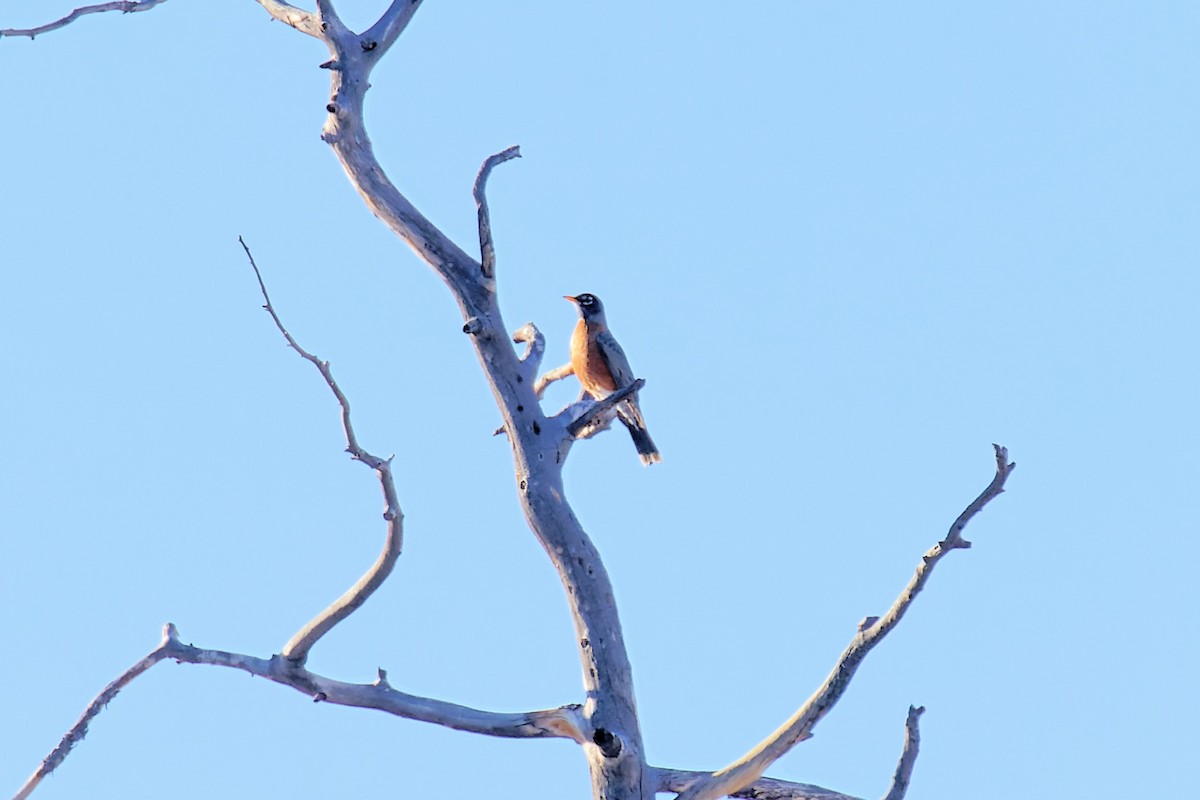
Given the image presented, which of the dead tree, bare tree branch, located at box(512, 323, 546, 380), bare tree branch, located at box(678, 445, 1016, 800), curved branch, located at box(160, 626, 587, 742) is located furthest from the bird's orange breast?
bare tree branch, located at box(678, 445, 1016, 800)

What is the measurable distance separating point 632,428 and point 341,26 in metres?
4.70

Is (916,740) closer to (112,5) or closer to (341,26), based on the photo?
(341,26)

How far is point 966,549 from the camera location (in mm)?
6371

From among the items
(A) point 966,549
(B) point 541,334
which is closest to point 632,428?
(B) point 541,334

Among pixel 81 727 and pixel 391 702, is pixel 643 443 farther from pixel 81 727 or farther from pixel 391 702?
pixel 81 727

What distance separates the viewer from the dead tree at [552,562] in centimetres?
682

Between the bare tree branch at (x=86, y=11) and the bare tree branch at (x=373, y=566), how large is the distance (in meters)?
1.96

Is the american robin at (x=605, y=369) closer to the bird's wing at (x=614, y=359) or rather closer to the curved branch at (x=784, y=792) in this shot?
the bird's wing at (x=614, y=359)

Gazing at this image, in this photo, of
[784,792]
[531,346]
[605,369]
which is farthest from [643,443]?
[784,792]

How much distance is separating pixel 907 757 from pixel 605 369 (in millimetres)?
5645

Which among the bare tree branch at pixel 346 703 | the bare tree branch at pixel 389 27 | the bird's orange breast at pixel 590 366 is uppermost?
the bird's orange breast at pixel 590 366

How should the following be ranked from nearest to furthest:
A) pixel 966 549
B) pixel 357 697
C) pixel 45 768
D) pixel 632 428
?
1. pixel 966 549
2. pixel 45 768
3. pixel 357 697
4. pixel 632 428

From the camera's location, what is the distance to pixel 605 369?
11703 millimetres

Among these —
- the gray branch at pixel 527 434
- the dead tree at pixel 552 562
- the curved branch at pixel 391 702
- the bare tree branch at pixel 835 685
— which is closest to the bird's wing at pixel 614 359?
the dead tree at pixel 552 562
